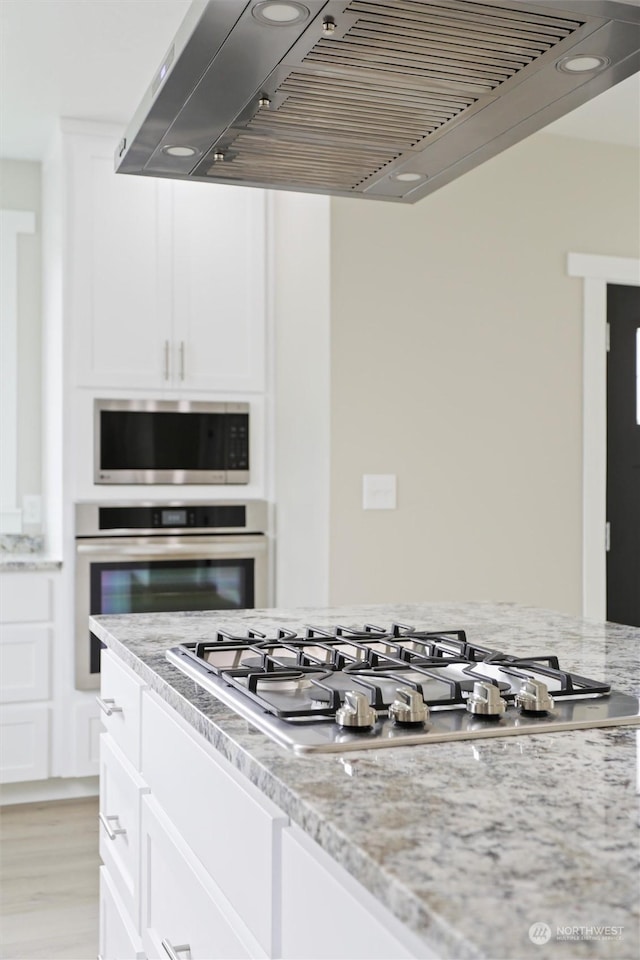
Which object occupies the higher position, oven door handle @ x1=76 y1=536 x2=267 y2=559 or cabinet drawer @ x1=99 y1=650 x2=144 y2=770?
oven door handle @ x1=76 y1=536 x2=267 y2=559

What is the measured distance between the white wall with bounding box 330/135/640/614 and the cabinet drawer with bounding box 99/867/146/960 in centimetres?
162

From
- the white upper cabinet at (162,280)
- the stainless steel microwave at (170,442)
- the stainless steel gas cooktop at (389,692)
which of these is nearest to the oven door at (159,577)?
the stainless steel microwave at (170,442)

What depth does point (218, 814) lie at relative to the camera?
3.94 ft

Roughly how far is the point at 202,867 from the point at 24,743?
2502mm

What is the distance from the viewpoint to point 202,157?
5.60ft

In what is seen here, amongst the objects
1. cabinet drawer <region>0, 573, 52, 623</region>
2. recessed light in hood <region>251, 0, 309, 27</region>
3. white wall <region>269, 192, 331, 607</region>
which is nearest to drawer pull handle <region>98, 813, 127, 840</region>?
recessed light in hood <region>251, 0, 309, 27</region>

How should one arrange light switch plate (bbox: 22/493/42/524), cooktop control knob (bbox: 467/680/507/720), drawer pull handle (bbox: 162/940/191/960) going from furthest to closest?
light switch plate (bbox: 22/493/42/524)
drawer pull handle (bbox: 162/940/191/960)
cooktop control knob (bbox: 467/680/507/720)

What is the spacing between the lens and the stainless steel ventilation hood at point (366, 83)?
1.22m

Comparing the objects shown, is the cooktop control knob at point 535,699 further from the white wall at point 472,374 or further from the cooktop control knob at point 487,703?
the white wall at point 472,374

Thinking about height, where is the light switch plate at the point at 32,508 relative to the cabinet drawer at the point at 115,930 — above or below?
above

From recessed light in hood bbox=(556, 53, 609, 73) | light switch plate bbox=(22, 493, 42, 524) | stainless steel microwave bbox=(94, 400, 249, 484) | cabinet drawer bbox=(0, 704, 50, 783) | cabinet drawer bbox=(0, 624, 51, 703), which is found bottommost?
cabinet drawer bbox=(0, 704, 50, 783)

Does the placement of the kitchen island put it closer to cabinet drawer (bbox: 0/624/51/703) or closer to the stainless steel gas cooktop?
the stainless steel gas cooktop

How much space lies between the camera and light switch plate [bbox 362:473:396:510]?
11.5 ft

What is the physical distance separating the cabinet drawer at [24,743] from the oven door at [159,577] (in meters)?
0.20
